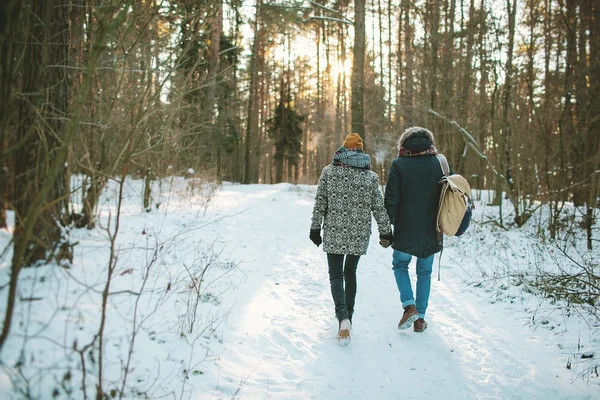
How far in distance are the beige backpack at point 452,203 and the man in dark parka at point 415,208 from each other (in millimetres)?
87

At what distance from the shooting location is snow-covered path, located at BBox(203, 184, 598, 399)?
2.61m

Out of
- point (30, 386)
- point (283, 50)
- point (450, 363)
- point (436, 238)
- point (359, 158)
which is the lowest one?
point (450, 363)

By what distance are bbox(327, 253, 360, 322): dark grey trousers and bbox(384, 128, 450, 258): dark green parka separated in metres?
0.56

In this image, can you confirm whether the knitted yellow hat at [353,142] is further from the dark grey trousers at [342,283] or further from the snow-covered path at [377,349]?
the snow-covered path at [377,349]

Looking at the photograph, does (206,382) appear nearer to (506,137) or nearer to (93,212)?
(93,212)

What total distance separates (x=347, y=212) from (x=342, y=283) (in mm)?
726

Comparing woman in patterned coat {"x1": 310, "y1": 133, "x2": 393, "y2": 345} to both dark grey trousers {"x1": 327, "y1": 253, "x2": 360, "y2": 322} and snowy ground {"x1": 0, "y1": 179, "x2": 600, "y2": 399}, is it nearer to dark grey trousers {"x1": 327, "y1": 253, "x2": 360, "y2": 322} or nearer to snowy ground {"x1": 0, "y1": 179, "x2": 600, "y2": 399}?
dark grey trousers {"x1": 327, "y1": 253, "x2": 360, "y2": 322}

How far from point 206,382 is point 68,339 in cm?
97

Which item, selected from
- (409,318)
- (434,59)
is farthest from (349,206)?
(434,59)

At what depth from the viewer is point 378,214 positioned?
3371mm

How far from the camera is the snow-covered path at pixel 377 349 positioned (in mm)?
2611

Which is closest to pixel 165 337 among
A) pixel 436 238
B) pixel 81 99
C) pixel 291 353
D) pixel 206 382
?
pixel 206 382

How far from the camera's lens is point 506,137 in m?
8.80

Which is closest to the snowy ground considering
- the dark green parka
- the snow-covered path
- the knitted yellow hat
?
the snow-covered path
